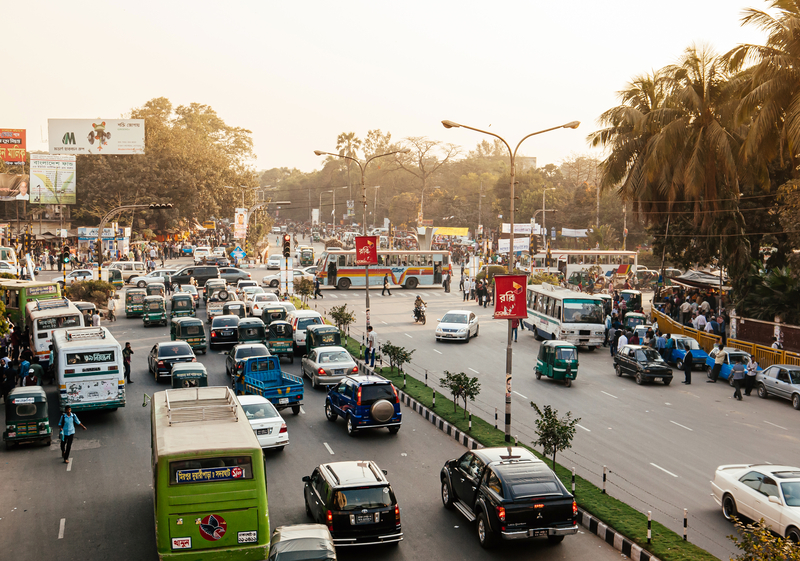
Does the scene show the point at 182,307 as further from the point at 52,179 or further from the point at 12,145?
the point at 12,145

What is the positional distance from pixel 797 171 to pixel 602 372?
42.3 ft

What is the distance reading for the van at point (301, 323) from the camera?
32.3m

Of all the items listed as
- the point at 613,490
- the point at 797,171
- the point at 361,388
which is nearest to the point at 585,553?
the point at 613,490

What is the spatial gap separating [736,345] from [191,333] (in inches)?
946

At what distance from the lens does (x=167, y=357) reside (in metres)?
26.8

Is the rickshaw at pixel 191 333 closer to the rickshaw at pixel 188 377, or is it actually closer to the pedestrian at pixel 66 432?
the rickshaw at pixel 188 377

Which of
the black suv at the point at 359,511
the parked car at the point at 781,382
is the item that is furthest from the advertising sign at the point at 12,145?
the black suv at the point at 359,511

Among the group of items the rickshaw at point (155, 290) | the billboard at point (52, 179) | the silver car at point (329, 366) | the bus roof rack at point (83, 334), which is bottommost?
the silver car at point (329, 366)

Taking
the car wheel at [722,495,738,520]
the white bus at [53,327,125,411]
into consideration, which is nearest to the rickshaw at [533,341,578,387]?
the car wheel at [722,495,738,520]

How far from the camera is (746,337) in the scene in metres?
32.1

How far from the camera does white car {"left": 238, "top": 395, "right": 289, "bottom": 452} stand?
696 inches

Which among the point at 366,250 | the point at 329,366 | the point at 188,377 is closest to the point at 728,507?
the point at 329,366

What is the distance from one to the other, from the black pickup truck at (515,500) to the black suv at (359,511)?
154cm

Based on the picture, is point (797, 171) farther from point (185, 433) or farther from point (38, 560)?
point (38, 560)
